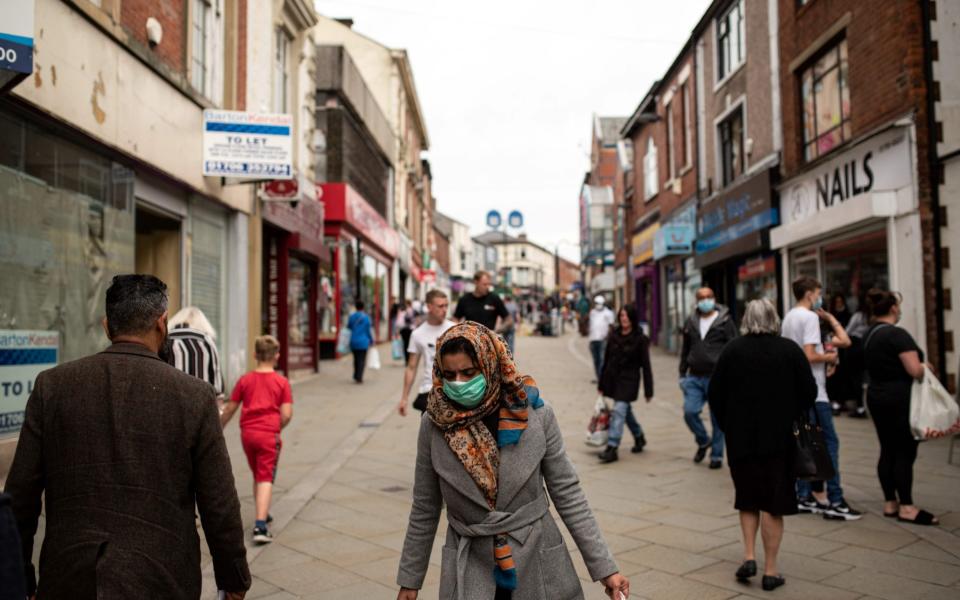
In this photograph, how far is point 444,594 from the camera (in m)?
2.69

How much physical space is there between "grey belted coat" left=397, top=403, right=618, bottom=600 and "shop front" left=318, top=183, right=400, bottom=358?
1988 cm

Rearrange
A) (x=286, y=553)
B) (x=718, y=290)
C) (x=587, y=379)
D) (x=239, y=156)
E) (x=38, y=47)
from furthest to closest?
(x=718, y=290) → (x=587, y=379) → (x=239, y=156) → (x=38, y=47) → (x=286, y=553)

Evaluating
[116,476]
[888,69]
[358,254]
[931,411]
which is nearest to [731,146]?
[888,69]

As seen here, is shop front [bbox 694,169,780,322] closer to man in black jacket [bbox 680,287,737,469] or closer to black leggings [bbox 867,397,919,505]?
man in black jacket [bbox 680,287,737,469]

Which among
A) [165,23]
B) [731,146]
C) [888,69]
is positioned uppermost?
[731,146]

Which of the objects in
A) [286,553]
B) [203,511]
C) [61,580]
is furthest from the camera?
[286,553]

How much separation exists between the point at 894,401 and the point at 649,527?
2032 millimetres

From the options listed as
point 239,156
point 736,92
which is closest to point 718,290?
point 736,92

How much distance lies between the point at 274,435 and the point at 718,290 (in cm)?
1746

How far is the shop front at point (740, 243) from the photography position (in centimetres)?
1644

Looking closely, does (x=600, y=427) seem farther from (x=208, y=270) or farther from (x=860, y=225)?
(x=208, y=270)

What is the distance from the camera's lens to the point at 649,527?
19.4 ft

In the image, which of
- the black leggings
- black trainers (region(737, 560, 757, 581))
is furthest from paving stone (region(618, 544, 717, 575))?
the black leggings

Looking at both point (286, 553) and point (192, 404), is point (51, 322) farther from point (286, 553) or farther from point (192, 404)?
point (192, 404)
